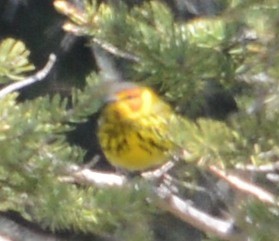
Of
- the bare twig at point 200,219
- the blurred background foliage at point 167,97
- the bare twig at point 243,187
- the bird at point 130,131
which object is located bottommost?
the bird at point 130,131

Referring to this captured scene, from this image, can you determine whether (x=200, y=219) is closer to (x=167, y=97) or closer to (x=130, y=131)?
(x=167, y=97)

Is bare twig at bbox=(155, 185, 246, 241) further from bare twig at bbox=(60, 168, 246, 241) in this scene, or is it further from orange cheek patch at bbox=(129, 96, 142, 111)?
orange cheek patch at bbox=(129, 96, 142, 111)

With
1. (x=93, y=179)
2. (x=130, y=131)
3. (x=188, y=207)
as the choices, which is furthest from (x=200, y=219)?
(x=130, y=131)

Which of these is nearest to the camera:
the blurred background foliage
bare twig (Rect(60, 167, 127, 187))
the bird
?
the blurred background foliage

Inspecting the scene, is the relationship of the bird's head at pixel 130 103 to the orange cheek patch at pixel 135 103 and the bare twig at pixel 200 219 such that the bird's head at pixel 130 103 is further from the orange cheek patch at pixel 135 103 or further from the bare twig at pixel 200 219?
the bare twig at pixel 200 219

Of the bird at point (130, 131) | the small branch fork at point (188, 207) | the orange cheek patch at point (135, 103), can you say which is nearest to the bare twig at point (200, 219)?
the small branch fork at point (188, 207)

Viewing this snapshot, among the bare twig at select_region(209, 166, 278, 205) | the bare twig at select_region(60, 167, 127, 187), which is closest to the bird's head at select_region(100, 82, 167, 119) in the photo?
the bare twig at select_region(60, 167, 127, 187)

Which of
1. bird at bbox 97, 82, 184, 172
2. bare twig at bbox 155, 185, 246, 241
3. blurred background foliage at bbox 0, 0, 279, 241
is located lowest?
bird at bbox 97, 82, 184, 172

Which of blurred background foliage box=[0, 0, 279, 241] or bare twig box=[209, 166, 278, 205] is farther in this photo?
bare twig box=[209, 166, 278, 205]

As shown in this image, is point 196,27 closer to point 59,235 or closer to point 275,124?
point 275,124

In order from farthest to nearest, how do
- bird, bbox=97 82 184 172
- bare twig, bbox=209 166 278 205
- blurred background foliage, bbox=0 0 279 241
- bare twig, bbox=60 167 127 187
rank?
bird, bbox=97 82 184 172 < bare twig, bbox=60 167 127 187 < bare twig, bbox=209 166 278 205 < blurred background foliage, bbox=0 0 279 241

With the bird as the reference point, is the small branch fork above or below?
above
